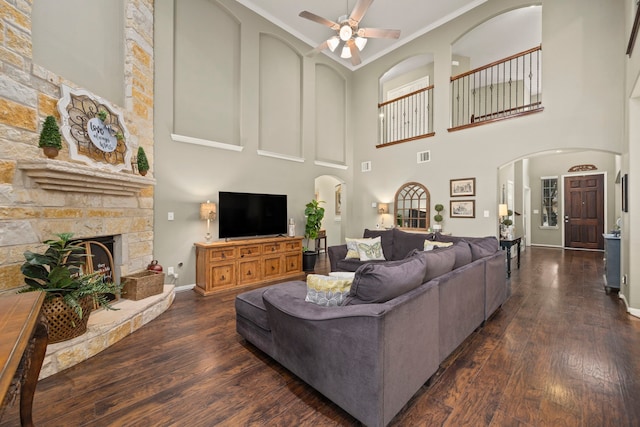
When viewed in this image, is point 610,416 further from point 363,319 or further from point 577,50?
point 577,50

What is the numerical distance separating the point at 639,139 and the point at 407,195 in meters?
3.69

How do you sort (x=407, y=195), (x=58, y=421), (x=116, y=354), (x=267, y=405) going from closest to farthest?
1. (x=58, y=421)
2. (x=267, y=405)
3. (x=116, y=354)
4. (x=407, y=195)

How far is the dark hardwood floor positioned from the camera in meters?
1.61

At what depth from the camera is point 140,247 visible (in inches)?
140

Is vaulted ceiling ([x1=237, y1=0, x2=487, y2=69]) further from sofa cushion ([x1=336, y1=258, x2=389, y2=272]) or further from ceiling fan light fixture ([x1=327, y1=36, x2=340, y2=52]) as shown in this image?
sofa cushion ([x1=336, y1=258, x2=389, y2=272])

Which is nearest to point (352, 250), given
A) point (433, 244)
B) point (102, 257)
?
point (433, 244)

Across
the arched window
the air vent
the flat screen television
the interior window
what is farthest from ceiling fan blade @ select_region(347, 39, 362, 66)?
the interior window

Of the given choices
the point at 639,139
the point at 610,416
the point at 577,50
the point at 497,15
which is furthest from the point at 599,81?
the point at 610,416

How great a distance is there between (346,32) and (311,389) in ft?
15.4

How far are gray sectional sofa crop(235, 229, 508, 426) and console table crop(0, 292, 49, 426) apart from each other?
122 cm

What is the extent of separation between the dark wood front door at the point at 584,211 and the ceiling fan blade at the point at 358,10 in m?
8.67

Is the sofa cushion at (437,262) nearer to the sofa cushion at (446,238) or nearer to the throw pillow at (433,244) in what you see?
the throw pillow at (433,244)

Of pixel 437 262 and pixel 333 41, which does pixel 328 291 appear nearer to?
pixel 437 262

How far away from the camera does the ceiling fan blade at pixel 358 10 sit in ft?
12.0
